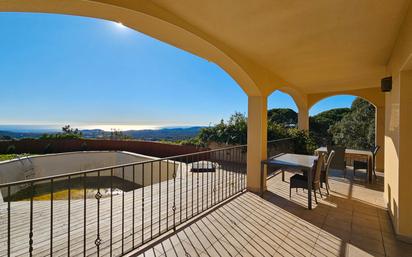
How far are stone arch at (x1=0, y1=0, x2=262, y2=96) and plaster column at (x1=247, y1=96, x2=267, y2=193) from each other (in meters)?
1.23

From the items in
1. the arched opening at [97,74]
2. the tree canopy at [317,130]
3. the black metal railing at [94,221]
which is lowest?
the black metal railing at [94,221]

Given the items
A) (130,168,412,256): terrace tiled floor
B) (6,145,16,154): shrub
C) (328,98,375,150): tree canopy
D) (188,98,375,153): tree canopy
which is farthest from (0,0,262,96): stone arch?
(6,145,16,154): shrub

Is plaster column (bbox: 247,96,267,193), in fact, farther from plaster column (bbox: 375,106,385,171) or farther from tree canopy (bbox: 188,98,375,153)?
plaster column (bbox: 375,106,385,171)

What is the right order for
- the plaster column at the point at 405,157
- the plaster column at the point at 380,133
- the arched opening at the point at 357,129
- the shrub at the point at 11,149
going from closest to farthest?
1. the plaster column at the point at 405,157
2. the plaster column at the point at 380,133
3. the arched opening at the point at 357,129
4. the shrub at the point at 11,149

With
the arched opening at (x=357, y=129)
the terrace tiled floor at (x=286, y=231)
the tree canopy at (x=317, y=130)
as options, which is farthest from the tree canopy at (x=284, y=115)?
the terrace tiled floor at (x=286, y=231)

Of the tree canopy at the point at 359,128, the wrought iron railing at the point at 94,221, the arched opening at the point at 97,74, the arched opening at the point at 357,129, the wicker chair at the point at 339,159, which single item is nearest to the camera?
the wrought iron railing at the point at 94,221

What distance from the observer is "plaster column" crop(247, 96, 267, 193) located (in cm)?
407

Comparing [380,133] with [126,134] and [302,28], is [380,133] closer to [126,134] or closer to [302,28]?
[302,28]

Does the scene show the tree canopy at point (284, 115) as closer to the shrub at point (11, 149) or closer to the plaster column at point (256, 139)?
the plaster column at point (256, 139)

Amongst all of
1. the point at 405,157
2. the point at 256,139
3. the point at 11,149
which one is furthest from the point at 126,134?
the point at 405,157

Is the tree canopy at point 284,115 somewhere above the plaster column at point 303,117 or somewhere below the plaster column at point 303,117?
above

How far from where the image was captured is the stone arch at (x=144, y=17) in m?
1.58

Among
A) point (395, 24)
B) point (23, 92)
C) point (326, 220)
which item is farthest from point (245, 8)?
point (23, 92)

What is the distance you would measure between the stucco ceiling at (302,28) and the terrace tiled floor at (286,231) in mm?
2531
